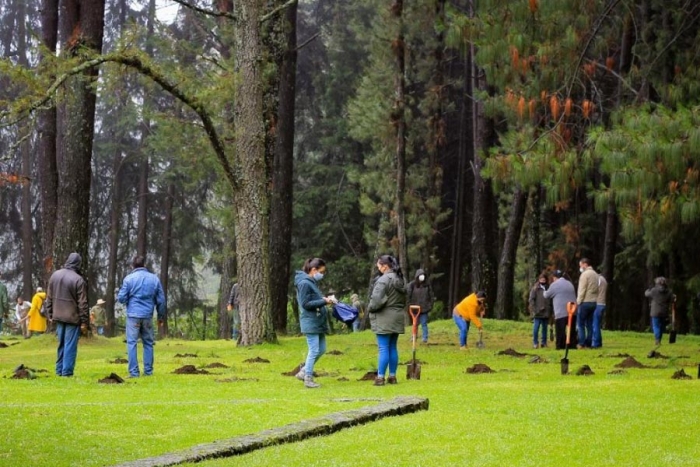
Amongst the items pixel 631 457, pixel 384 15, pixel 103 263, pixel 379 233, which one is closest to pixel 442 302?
pixel 379 233

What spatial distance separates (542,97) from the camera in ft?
72.0

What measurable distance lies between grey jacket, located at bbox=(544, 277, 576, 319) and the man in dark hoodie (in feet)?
34.8

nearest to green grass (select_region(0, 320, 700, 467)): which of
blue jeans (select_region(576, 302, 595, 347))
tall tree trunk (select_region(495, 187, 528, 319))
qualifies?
blue jeans (select_region(576, 302, 595, 347))

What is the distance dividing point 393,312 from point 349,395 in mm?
1529

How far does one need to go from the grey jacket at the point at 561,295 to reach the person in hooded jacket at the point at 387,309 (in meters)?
8.68

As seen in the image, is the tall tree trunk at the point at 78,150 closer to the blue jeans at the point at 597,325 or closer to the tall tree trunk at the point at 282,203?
the tall tree trunk at the point at 282,203

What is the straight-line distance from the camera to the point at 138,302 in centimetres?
Answer: 1638

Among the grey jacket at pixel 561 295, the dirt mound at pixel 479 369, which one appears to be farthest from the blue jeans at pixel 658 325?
the dirt mound at pixel 479 369

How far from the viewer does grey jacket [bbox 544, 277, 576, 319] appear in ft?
74.6

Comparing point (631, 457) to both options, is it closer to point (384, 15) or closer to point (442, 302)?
point (384, 15)

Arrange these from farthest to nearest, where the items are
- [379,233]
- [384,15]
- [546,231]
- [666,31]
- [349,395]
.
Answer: [546,231]
[379,233]
[384,15]
[666,31]
[349,395]

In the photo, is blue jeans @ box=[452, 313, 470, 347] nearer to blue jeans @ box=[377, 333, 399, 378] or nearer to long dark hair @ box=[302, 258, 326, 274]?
blue jeans @ box=[377, 333, 399, 378]

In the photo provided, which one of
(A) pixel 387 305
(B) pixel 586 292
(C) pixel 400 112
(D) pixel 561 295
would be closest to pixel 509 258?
(C) pixel 400 112

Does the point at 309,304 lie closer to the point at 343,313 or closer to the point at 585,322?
the point at 343,313
